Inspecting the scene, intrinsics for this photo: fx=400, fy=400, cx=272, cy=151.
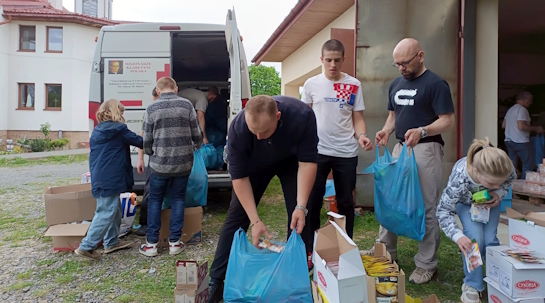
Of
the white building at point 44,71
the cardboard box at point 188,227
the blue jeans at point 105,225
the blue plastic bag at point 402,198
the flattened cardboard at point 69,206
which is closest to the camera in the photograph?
the blue plastic bag at point 402,198

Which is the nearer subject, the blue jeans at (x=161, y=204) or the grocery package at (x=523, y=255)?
the grocery package at (x=523, y=255)

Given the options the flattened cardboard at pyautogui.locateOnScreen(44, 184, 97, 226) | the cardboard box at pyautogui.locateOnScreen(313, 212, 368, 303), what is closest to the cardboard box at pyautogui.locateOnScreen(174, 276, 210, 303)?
the cardboard box at pyautogui.locateOnScreen(313, 212, 368, 303)

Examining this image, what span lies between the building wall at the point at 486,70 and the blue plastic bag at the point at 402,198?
2.48 metres

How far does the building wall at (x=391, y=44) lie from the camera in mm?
4711

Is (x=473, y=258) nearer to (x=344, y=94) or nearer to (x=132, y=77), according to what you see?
(x=344, y=94)

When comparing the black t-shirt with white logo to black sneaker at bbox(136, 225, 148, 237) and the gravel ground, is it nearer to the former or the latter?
the gravel ground

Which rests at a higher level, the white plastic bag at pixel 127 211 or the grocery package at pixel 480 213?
the grocery package at pixel 480 213

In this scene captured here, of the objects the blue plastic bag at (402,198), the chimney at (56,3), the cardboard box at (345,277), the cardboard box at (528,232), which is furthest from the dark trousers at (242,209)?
the chimney at (56,3)

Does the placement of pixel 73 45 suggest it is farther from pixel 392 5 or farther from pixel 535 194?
pixel 535 194

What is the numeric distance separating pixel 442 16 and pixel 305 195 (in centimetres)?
352

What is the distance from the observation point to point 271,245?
88.9 inches

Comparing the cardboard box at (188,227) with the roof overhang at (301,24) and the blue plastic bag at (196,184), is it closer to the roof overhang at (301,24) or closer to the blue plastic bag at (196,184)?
the blue plastic bag at (196,184)

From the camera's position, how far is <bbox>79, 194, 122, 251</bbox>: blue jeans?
3576 millimetres

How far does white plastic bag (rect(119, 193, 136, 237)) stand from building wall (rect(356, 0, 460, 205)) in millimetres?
2632
